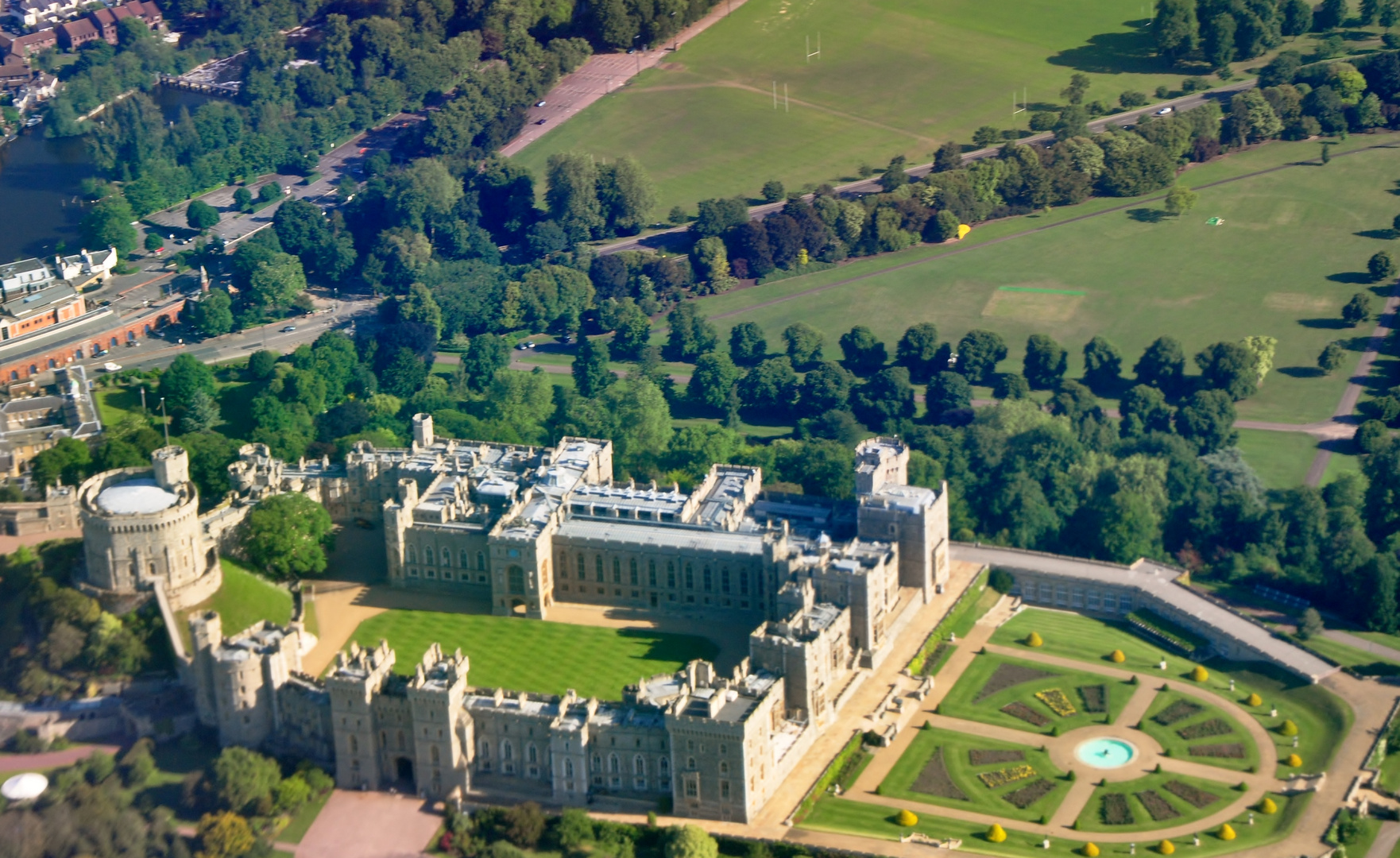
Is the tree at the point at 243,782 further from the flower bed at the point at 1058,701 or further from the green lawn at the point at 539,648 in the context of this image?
the flower bed at the point at 1058,701

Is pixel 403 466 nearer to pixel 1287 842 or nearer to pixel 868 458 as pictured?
pixel 868 458

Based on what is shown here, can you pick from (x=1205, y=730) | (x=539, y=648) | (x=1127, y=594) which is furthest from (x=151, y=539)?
(x=1205, y=730)

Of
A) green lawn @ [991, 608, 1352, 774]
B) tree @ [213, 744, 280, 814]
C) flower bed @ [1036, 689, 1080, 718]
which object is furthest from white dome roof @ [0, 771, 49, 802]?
green lawn @ [991, 608, 1352, 774]

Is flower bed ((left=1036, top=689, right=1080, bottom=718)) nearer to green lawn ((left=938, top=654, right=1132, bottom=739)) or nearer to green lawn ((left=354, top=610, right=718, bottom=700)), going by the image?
green lawn ((left=938, top=654, right=1132, bottom=739))

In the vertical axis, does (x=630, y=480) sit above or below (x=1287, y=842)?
above

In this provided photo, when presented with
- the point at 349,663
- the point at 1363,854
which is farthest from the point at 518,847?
the point at 1363,854

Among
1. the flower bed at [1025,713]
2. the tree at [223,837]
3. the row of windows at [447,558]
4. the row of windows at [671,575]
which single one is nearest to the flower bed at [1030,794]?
the flower bed at [1025,713]
